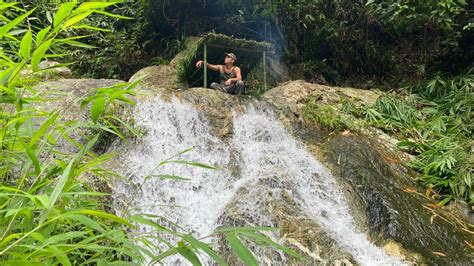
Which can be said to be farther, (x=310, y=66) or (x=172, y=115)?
(x=310, y=66)

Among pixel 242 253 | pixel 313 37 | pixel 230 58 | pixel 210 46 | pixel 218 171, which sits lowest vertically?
pixel 313 37

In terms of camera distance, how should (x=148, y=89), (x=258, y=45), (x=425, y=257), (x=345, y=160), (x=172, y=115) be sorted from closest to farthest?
1. (x=425, y=257)
2. (x=345, y=160)
3. (x=172, y=115)
4. (x=148, y=89)
5. (x=258, y=45)

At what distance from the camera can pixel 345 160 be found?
5477 mm

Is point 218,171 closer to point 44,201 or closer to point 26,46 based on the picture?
point 26,46

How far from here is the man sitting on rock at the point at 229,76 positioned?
7406 mm

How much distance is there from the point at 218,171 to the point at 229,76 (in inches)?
111

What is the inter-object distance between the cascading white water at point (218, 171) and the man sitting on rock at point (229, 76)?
934 millimetres

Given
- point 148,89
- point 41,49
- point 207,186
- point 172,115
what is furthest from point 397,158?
point 41,49

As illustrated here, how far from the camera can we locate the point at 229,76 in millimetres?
7555

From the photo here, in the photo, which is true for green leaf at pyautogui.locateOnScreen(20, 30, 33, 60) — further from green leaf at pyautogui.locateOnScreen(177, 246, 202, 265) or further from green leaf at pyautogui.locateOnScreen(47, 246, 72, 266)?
green leaf at pyautogui.locateOnScreen(177, 246, 202, 265)

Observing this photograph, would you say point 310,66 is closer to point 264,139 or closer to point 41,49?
point 264,139

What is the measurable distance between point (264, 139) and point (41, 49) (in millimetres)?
5213

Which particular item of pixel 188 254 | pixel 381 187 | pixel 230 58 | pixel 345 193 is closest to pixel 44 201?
pixel 188 254

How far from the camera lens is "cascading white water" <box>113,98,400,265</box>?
431 centimetres
